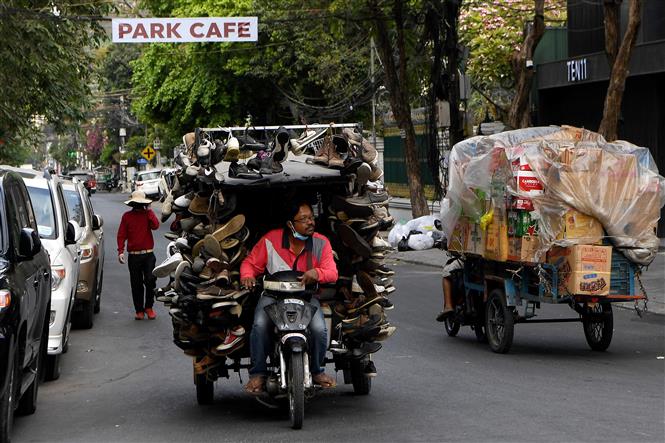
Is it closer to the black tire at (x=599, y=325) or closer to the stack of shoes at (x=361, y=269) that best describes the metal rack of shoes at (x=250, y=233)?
the stack of shoes at (x=361, y=269)

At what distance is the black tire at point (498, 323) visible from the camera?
12766 millimetres

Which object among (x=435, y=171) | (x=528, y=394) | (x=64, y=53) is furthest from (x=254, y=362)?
(x=435, y=171)

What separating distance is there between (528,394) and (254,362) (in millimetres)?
2649

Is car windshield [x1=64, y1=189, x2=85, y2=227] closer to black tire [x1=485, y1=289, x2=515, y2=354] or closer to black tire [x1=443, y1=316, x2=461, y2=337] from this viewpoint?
black tire [x1=443, y1=316, x2=461, y2=337]

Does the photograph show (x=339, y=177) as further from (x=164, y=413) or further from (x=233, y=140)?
(x=164, y=413)

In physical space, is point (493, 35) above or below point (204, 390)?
above

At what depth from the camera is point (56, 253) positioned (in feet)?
41.5

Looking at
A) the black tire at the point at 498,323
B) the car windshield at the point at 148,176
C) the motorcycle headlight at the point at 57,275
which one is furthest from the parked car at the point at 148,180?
the motorcycle headlight at the point at 57,275

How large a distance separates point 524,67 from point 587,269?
35.0 feet

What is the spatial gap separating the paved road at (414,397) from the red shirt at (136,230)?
159 centimetres

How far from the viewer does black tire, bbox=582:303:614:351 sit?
1293 cm

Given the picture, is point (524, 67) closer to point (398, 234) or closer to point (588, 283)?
point (398, 234)

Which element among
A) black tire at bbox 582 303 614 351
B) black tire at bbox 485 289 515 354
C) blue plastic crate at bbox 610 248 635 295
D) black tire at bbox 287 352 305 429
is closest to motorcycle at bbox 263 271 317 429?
black tire at bbox 287 352 305 429

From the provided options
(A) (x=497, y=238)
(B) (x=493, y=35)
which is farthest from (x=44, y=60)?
(A) (x=497, y=238)
